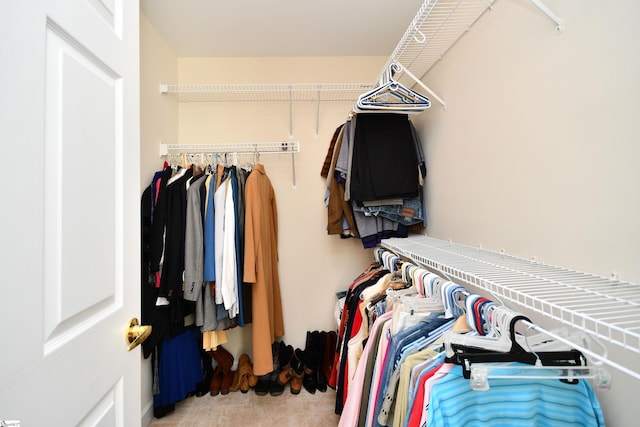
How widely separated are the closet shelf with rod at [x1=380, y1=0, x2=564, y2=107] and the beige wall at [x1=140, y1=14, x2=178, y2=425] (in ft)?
5.10

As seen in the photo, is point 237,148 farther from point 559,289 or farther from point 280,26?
point 559,289

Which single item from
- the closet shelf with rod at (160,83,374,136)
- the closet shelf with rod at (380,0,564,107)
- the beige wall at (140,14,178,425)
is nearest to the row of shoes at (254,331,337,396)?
the beige wall at (140,14,178,425)

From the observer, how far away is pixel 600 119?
0.76 metres

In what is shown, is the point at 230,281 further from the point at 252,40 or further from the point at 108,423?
the point at 252,40

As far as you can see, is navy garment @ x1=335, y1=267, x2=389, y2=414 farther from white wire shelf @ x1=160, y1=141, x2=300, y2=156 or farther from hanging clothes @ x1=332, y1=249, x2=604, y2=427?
white wire shelf @ x1=160, y1=141, x2=300, y2=156

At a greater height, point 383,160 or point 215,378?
point 383,160

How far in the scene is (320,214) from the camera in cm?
220

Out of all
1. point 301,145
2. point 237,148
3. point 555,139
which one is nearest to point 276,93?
point 301,145

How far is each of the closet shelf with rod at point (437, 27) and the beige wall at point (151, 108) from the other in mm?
1553

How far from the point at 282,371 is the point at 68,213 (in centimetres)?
186

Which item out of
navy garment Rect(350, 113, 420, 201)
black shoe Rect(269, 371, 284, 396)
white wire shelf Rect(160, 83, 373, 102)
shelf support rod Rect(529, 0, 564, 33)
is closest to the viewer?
shelf support rod Rect(529, 0, 564, 33)

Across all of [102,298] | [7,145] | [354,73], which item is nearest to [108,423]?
[102,298]

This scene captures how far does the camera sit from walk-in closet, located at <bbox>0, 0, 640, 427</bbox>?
49 centimetres

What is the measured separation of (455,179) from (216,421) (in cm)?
205
